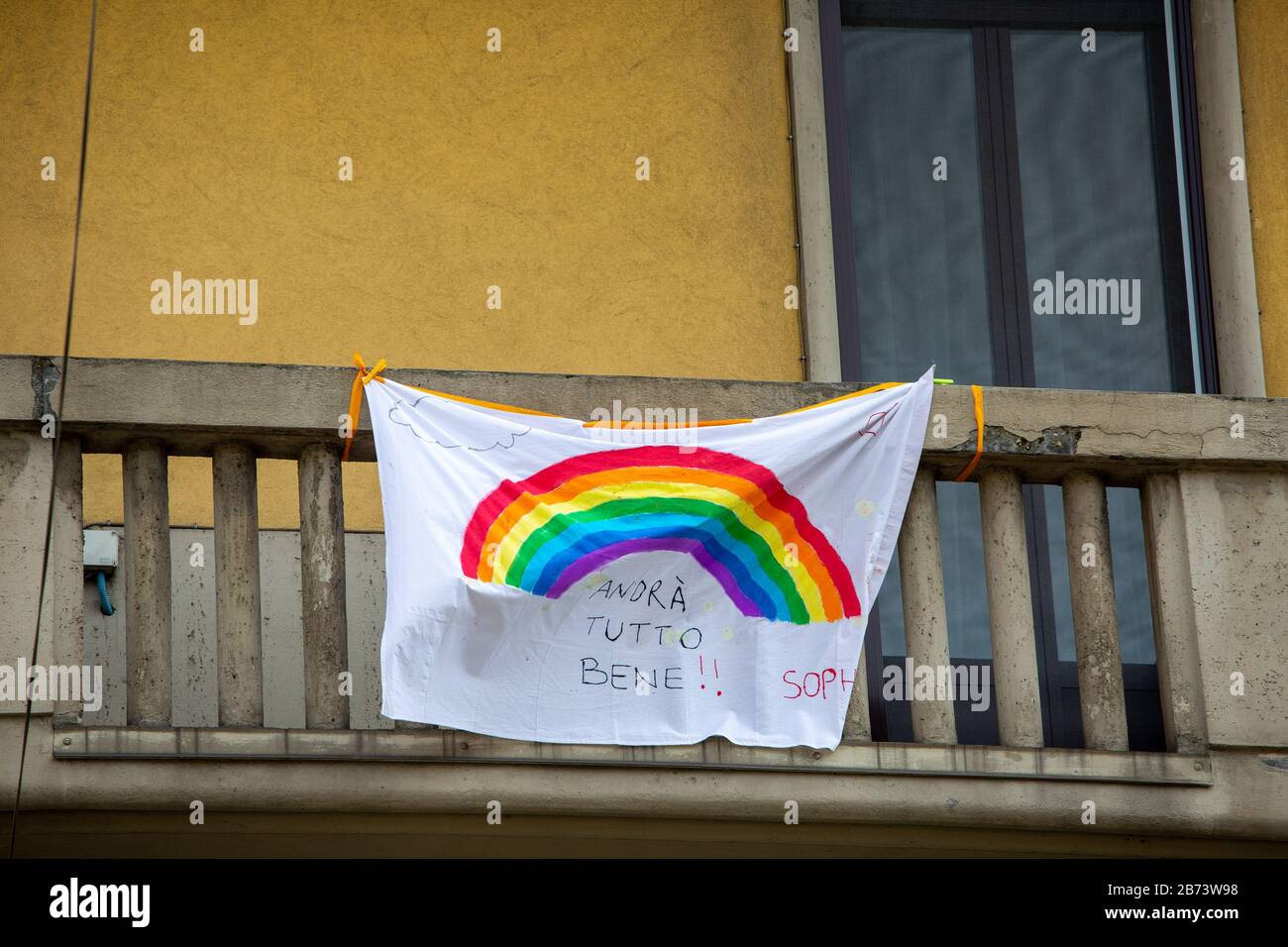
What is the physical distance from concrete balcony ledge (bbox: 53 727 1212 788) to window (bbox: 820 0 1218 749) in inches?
73.3

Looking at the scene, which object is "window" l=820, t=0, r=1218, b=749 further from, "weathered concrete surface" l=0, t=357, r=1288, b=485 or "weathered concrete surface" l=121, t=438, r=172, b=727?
"weathered concrete surface" l=121, t=438, r=172, b=727

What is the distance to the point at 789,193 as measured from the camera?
9.25 metres

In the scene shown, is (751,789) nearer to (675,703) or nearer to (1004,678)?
(675,703)

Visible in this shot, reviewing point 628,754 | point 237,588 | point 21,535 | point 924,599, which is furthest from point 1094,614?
point 21,535

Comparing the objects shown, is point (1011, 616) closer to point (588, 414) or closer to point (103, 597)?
point (588, 414)

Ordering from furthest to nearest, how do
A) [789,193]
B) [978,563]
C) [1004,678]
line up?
[789,193] < [978,563] < [1004,678]

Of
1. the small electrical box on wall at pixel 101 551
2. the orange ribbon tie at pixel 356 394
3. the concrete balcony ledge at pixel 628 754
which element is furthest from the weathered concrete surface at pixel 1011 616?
the small electrical box on wall at pixel 101 551

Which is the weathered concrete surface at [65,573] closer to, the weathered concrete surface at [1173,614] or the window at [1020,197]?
the window at [1020,197]

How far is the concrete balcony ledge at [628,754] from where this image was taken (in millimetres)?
6652

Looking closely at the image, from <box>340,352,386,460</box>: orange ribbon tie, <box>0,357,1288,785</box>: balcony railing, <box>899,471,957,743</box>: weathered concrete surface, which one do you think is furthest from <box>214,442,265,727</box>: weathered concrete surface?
<box>899,471,957,743</box>: weathered concrete surface

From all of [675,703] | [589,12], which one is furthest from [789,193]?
[675,703]

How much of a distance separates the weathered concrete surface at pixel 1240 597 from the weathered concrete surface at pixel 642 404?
121 millimetres

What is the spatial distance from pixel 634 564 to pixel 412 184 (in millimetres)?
2703
